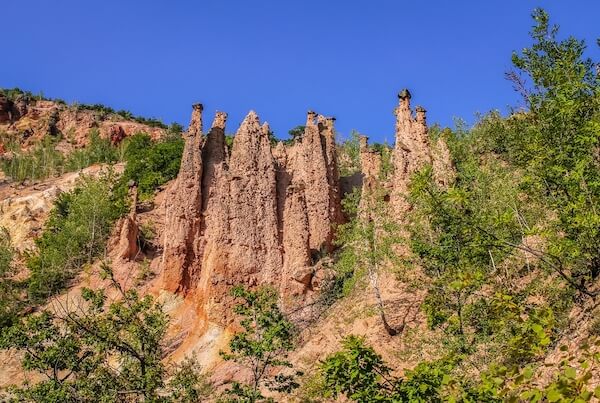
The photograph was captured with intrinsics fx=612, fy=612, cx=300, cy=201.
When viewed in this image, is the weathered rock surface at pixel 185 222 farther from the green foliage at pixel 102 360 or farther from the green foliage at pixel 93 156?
the green foliage at pixel 93 156

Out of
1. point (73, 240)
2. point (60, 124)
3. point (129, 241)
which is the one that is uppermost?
point (60, 124)

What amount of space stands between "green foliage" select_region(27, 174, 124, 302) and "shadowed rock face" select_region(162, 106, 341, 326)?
9.89 metres

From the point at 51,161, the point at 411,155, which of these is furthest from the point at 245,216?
the point at 51,161

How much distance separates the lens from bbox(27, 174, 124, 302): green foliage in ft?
129

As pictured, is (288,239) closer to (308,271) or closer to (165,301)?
(308,271)

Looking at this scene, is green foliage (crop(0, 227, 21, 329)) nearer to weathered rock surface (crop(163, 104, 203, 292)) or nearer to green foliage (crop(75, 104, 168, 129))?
weathered rock surface (crop(163, 104, 203, 292))

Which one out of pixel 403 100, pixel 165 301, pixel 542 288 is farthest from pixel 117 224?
pixel 542 288

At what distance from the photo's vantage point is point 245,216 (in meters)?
31.6

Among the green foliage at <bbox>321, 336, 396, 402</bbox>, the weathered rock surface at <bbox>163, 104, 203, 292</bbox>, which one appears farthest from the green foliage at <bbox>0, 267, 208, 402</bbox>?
the weathered rock surface at <bbox>163, 104, 203, 292</bbox>

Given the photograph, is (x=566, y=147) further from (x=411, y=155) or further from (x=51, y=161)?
(x=51, y=161)

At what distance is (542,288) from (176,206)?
67.4ft

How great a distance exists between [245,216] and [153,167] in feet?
78.1

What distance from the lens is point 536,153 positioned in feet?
46.0

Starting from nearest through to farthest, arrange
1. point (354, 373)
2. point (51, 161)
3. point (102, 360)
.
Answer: point (354, 373)
point (102, 360)
point (51, 161)
